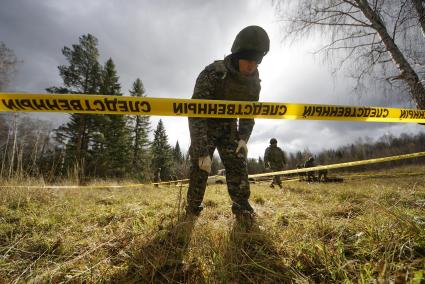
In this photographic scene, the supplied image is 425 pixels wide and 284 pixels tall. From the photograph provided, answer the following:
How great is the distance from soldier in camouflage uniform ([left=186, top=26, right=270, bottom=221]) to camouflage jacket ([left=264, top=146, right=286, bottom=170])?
24.4 feet

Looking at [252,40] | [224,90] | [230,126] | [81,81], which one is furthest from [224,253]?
[81,81]

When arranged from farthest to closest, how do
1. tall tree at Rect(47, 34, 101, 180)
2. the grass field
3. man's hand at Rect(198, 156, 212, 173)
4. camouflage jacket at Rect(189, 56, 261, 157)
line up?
tall tree at Rect(47, 34, 101, 180) < camouflage jacket at Rect(189, 56, 261, 157) < man's hand at Rect(198, 156, 212, 173) < the grass field

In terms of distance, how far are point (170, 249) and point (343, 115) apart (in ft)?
7.12

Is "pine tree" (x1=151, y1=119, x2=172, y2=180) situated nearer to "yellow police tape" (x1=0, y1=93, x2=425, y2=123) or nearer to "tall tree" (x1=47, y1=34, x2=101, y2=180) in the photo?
"yellow police tape" (x1=0, y1=93, x2=425, y2=123)

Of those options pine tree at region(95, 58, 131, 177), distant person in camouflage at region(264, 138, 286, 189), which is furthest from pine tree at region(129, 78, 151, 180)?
distant person in camouflage at region(264, 138, 286, 189)

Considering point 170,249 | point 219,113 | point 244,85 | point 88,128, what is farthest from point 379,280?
point 88,128

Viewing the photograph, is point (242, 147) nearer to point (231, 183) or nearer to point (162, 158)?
point (231, 183)

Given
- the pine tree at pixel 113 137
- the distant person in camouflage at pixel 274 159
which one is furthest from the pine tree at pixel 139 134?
the distant person in camouflage at pixel 274 159

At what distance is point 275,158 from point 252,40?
7.92 meters

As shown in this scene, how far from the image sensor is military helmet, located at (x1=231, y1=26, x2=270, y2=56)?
2750mm

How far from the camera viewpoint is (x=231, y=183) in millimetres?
2672

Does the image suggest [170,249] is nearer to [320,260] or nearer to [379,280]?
[320,260]

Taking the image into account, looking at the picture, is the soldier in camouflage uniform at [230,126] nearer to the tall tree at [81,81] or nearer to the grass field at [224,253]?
the grass field at [224,253]

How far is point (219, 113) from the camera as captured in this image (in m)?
2.21
